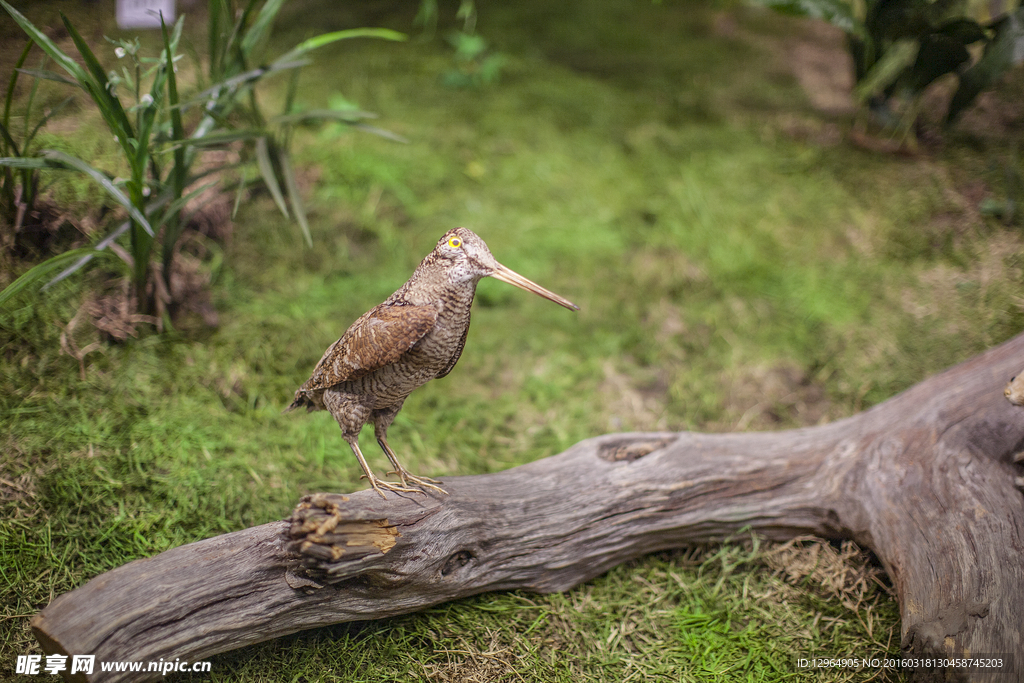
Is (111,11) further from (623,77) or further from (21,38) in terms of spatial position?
(623,77)

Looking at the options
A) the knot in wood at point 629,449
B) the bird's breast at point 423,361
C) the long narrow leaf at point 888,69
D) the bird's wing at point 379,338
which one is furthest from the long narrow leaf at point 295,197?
the long narrow leaf at point 888,69

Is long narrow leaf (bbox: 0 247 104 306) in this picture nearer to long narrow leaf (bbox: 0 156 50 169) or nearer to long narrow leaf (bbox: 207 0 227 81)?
long narrow leaf (bbox: 0 156 50 169)

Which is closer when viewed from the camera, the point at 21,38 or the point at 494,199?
the point at 21,38

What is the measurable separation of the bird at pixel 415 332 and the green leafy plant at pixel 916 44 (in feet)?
10.7

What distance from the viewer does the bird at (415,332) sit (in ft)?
6.37

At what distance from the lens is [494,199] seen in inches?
165

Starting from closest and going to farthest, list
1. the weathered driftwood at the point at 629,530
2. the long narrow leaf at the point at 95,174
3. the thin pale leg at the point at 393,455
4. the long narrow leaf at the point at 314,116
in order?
the weathered driftwood at the point at 629,530
the long narrow leaf at the point at 95,174
the thin pale leg at the point at 393,455
the long narrow leaf at the point at 314,116

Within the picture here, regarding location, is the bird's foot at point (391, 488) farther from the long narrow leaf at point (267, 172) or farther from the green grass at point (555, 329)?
the long narrow leaf at point (267, 172)

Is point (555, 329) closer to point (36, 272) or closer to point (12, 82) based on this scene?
point (36, 272)

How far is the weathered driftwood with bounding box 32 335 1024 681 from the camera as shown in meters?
1.82

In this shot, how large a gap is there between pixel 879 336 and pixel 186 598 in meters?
3.73

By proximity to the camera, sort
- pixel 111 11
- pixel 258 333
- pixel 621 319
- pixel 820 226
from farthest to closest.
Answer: pixel 820 226
pixel 621 319
pixel 258 333
pixel 111 11

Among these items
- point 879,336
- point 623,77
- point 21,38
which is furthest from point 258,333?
point 623,77

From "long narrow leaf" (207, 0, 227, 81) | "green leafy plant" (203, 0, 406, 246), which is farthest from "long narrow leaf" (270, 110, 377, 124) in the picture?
"long narrow leaf" (207, 0, 227, 81)
